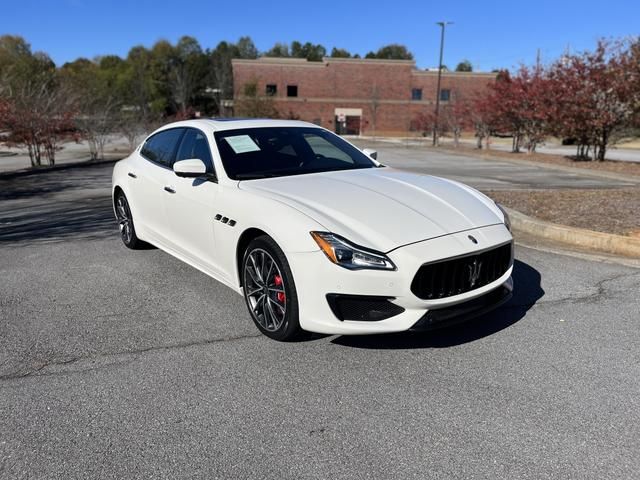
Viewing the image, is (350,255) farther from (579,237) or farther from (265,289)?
(579,237)

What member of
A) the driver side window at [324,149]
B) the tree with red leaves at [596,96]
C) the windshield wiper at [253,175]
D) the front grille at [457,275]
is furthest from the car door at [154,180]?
the tree with red leaves at [596,96]

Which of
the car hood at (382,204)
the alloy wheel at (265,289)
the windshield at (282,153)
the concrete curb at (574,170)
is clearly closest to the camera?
the car hood at (382,204)

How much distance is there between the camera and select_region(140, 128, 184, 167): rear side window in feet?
17.0

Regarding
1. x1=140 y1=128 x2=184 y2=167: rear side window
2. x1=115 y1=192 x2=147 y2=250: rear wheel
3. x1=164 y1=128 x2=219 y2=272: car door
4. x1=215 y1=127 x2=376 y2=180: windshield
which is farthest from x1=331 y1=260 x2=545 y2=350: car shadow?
x1=115 y1=192 x2=147 y2=250: rear wheel

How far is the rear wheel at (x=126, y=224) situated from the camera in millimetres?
5988

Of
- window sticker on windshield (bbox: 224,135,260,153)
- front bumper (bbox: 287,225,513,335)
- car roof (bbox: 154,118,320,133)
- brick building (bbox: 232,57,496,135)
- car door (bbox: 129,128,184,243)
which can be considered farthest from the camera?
brick building (bbox: 232,57,496,135)

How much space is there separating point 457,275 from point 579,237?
3.74m

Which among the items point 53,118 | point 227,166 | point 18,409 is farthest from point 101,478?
point 53,118

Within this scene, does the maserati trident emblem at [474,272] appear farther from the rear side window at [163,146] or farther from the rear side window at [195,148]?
the rear side window at [163,146]

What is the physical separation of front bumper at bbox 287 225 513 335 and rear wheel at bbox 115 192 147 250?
3319mm

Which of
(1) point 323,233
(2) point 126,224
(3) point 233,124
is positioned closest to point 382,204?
(1) point 323,233

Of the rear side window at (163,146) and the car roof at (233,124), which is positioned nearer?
the car roof at (233,124)

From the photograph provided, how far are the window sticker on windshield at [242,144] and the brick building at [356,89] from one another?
182 ft

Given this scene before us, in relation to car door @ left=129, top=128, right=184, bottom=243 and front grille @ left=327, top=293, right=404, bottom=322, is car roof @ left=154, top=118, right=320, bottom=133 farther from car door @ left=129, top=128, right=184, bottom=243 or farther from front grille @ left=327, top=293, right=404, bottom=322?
front grille @ left=327, top=293, right=404, bottom=322
